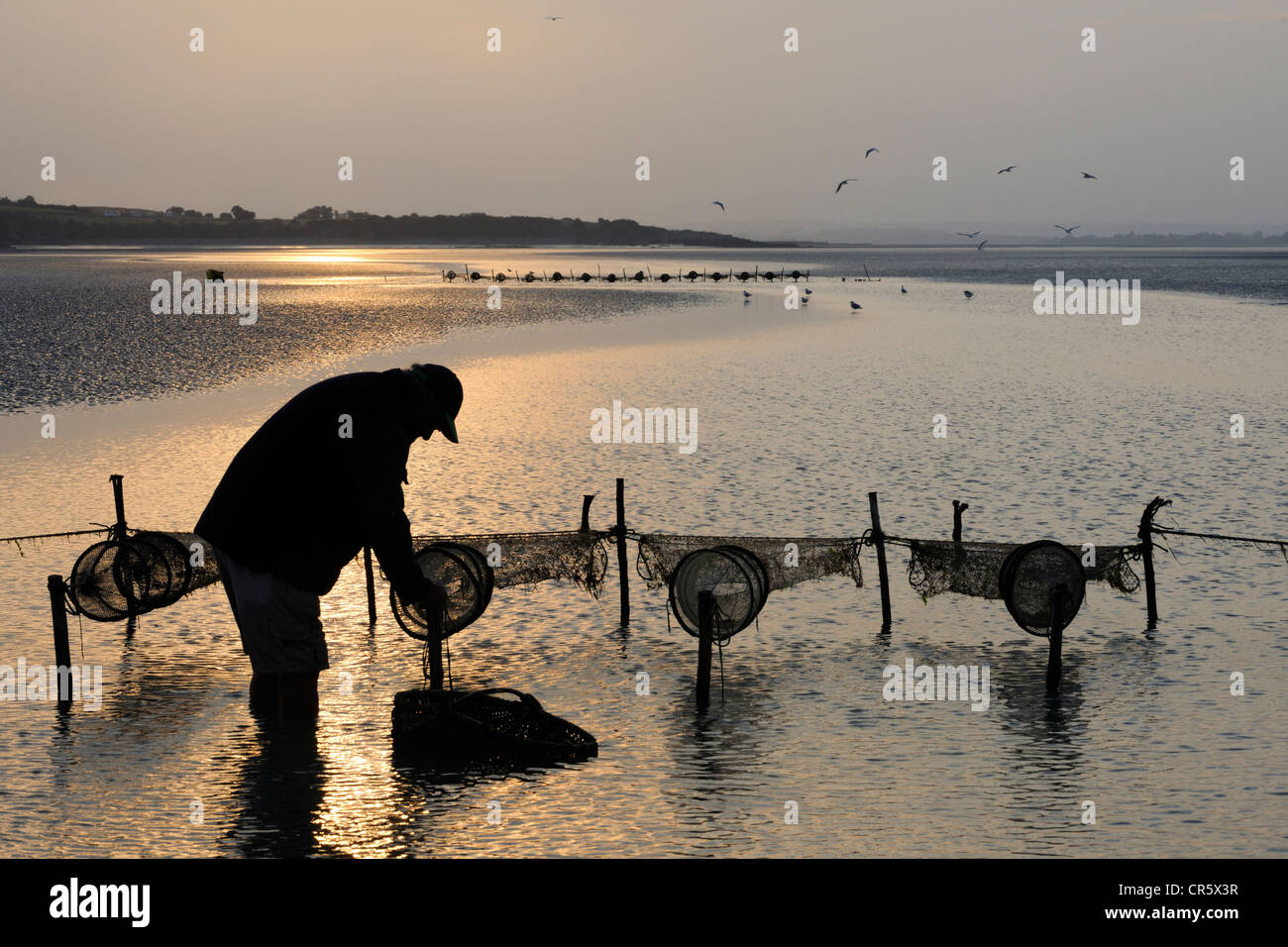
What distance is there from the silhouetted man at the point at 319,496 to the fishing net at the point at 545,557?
4.95m

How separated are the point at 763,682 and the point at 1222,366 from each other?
124 feet

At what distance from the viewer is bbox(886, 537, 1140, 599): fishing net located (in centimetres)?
1358

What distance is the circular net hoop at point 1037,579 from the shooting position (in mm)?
13016

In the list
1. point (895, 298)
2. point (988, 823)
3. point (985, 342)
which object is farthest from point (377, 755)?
point (895, 298)

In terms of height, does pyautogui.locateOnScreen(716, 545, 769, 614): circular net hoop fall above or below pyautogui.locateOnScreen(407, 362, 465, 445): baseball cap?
below

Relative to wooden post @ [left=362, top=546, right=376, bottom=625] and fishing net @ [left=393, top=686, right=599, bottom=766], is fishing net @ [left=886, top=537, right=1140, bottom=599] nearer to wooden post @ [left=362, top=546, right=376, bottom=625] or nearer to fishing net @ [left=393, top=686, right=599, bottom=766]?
fishing net @ [left=393, top=686, right=599, bottom=766]

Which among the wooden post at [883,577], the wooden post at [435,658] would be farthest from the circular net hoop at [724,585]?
the wooden post at [435,658]

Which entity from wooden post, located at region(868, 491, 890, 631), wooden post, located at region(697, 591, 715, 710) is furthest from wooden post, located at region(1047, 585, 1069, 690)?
wooden post, located at region(697, 591, 715, 710)

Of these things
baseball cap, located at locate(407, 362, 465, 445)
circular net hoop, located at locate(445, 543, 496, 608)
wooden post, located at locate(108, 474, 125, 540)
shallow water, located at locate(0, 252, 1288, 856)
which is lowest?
shallow water, located at locate(0, 252, 1288, 856)

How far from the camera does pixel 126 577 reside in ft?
43.1

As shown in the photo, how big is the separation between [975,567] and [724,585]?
281 cm

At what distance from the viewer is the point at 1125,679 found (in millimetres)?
12609

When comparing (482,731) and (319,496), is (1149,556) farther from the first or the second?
(319,496)
